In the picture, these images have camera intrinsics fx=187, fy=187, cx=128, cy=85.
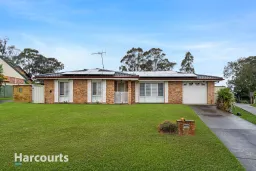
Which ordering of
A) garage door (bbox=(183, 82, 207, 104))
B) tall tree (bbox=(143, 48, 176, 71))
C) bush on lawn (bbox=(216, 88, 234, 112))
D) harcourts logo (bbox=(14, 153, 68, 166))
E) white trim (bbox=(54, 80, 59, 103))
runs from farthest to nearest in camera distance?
tall tree (bbox=(143, 48, 176, 71)) < garage door (bbox=(183, 82, 207, 104)) < white trim (bbox=(54, 80, 59, 103)) < bush on lawn (bbox=(216, 88, 234, 112)) < harcourts logo (bbox=(14, 153, 68, 166))

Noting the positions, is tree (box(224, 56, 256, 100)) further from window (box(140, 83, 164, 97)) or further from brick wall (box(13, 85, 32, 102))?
brick wall (box(13, 85, 32, 102))

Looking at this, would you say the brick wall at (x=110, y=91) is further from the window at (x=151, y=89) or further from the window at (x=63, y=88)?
the window at (x=63, y=88)

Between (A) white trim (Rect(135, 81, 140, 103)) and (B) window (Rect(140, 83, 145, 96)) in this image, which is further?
(B) window (Rect(140, 83, 145, 96))

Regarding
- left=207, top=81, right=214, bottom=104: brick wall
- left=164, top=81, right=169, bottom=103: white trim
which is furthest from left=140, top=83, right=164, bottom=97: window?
left=207, top=81, right=214, bottom=104: brick wall

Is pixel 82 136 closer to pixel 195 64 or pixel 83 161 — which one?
pixel 83 161

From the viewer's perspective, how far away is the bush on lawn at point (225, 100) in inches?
547

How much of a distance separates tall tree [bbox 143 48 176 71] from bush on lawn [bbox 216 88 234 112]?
29.6 metres

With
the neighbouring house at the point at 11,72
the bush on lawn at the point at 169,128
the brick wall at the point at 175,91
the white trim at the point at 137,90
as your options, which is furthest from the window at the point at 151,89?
the neighbouring house at the point at 11,72

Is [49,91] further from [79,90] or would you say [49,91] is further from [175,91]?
[175,91]

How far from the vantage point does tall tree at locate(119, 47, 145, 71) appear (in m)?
44.9

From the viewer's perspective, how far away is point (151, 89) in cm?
1922

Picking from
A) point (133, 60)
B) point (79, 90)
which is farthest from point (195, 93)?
point (133, 60)

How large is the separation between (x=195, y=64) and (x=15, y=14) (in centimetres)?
3713

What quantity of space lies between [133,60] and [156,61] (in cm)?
→ 553
